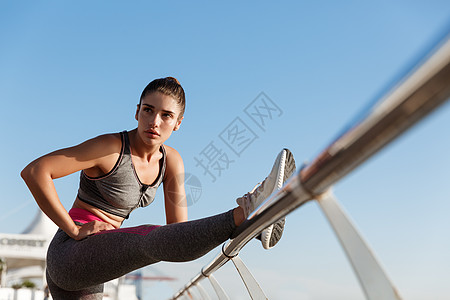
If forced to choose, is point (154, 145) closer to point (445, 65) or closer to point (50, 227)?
point (445, 65)

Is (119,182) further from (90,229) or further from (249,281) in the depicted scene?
(249,281)

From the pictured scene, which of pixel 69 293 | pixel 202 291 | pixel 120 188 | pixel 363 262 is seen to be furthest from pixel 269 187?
pixel 202 291

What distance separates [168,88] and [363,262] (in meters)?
1.61

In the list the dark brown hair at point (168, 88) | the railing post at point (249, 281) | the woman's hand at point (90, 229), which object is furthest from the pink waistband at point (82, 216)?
the railing post at point (249, 281)

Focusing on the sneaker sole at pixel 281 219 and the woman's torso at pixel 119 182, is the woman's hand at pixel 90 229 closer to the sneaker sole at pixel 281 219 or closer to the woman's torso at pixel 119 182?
the woman's torso at pixel 119 182

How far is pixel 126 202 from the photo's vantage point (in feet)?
7.34

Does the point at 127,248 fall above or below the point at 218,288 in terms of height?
above

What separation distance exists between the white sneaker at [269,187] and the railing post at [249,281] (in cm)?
31

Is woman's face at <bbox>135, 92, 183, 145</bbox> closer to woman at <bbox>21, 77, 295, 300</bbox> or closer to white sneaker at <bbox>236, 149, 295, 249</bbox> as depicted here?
→ woman at <bbox>21, 77, 295, 300</bbox>

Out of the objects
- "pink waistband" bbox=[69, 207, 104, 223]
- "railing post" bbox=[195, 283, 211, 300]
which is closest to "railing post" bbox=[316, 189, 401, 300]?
"pink waistband" bbox=[69, 207, 104, 223]

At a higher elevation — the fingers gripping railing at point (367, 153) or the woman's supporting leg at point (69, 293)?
the woman's supporting leg at point (69, 293)

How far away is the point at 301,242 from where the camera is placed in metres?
1.28

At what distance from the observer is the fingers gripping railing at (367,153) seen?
52 centimetres

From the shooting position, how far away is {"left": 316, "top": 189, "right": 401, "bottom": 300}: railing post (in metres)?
0.74
